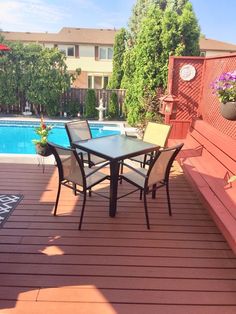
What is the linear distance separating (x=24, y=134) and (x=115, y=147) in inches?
280

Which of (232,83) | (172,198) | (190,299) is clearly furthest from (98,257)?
(232,83)

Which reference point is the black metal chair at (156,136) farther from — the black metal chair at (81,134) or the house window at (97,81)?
the house window at (97,81)

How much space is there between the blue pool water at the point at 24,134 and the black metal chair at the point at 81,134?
412 centimetres

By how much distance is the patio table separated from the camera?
323 cm

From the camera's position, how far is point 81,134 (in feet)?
14.8

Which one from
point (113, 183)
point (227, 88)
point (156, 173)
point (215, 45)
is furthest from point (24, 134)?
point (215, 45)

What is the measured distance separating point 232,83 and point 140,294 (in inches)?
90.3

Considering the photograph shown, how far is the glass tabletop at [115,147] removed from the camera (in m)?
3.31

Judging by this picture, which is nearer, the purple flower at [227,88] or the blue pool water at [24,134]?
the purple flower at [227,88]

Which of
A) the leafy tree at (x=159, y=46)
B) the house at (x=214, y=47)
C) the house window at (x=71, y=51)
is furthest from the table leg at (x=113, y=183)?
the house at (x=214, y=47)

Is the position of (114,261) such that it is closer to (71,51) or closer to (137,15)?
(137,15)

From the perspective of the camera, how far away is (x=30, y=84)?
11547 millimetres

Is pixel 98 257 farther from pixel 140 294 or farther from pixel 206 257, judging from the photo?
pixel 206 257

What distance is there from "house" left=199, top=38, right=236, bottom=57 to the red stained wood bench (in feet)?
65.8
